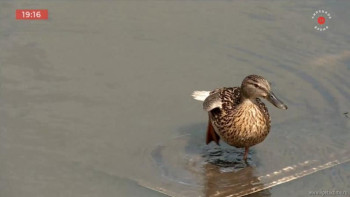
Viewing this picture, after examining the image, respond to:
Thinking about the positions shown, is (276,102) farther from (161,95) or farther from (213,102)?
(161,95)

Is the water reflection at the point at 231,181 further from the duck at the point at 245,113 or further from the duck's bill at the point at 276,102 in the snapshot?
the duck's bill at the point at 276,102

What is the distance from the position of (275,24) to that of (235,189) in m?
4.45

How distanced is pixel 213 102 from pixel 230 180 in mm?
935

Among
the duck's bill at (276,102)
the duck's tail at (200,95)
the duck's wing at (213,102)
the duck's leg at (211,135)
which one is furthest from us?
the duck's tail at (200,95)

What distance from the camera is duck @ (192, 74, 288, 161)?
23.7 feet

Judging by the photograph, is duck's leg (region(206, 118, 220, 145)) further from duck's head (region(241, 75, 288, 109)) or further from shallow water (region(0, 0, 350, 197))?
duck's head (region(241, 75, 288, 109))

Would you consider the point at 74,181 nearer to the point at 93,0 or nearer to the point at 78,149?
the point at 78,149

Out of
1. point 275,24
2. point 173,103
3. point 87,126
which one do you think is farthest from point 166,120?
point 275,24

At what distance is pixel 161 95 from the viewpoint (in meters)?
8.88

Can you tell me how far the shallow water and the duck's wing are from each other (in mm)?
636
